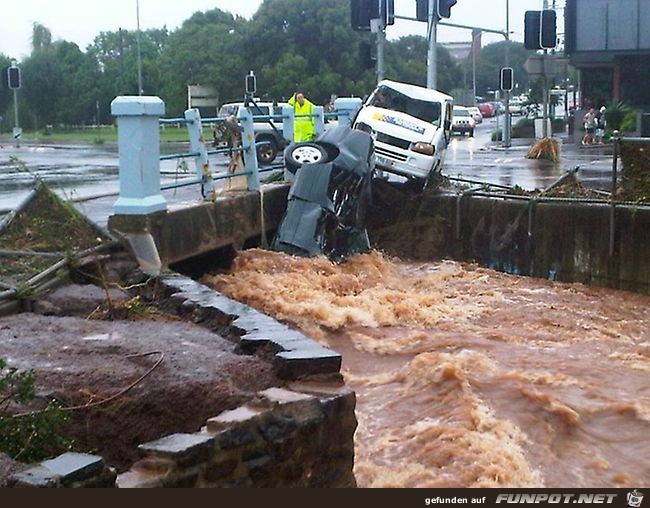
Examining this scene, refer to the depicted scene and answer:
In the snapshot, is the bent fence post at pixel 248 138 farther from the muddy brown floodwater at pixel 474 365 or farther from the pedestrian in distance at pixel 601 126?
the pedestrian in distance at pixel 601 126

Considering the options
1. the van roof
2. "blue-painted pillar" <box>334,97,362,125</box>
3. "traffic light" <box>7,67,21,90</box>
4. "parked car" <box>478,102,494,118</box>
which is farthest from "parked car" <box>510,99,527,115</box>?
"blue-painted pillar" <box>334,97,362,125</box>

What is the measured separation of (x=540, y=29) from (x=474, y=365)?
1408 cm

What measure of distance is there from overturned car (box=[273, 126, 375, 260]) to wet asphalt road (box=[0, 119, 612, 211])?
1421 millimetres

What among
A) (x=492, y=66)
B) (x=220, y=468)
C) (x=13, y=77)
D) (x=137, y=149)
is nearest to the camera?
(x=220, y=468)

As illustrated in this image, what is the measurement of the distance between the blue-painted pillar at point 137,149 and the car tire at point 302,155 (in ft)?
14.4

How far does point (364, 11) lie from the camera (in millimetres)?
21016

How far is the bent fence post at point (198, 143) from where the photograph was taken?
11531 millimetres

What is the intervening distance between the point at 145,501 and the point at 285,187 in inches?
405

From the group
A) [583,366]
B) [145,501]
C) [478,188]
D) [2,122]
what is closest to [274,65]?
[2,122]

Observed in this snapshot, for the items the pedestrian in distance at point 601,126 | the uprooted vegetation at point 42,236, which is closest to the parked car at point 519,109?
the pedestrian in distance at point 601,126

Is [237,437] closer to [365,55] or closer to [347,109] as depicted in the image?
[347,109]

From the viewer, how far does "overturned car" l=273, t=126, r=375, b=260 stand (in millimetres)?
13328

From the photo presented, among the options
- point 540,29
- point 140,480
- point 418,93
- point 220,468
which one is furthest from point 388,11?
point 140,480

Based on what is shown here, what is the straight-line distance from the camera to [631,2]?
34531mm
